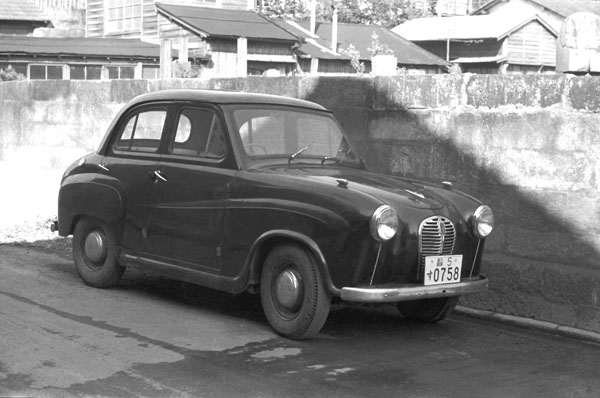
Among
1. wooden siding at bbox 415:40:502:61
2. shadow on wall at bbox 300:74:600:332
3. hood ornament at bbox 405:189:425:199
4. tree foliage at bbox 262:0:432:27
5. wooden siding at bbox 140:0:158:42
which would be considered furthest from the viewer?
tree foliage at bbox 262:0:432:27

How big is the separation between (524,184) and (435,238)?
1.77m

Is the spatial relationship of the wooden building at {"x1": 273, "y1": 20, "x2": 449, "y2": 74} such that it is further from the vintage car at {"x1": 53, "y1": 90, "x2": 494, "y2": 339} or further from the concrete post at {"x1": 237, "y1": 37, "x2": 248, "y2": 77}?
the vintage car at {"x1": 53, "y1": 90, "x2": 494, "y2": 339}

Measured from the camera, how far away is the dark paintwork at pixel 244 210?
6.74 meters

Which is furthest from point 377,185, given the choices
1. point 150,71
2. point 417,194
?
point 150,71

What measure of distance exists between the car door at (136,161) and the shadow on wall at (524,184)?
95.8 inches

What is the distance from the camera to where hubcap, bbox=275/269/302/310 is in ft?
22.7

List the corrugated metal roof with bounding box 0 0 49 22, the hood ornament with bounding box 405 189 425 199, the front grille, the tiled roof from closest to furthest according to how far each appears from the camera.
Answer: the front grille
the hood ornament with bounding box 405 189 425 199
the corrugated metal roof with bounding box 0 0 49 22
the tiled roof

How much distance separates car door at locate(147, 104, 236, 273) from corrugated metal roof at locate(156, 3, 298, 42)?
1136 inches

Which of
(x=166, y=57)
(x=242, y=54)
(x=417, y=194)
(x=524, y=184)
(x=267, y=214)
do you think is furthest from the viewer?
(x=242, y=54)

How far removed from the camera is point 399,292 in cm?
669

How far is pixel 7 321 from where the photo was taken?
7105mm

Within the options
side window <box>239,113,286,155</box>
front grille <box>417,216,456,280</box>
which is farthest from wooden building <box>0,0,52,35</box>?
front grille <box>417,216,456,280</box>

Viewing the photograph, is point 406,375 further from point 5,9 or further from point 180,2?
point 5,9

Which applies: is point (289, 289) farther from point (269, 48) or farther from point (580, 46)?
point (269, 48)
